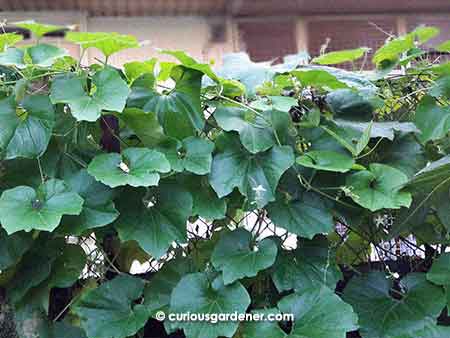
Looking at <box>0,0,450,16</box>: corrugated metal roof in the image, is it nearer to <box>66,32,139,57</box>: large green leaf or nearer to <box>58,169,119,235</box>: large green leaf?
<box>66,32,139,57</box>: large green leaf

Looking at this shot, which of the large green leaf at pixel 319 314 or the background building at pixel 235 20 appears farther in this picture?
the background building at pixel 235 20

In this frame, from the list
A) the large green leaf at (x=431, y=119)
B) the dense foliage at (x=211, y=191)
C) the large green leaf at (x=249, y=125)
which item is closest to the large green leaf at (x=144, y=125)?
the dense foliage at (x=211, y=191)

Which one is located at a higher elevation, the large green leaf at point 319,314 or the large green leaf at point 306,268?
the large green leaf at point 306,268

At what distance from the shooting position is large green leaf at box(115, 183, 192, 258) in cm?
80

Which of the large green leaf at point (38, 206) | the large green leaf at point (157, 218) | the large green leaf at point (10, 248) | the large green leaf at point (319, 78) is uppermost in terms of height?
the large green leaf at point (319, 78)

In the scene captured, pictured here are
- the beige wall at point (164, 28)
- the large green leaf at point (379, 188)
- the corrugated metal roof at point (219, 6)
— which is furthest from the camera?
the beige wall at point (164, 28)

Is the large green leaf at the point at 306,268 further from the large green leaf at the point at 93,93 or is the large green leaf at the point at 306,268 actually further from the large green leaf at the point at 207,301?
the large green leaf at the point at 93,93

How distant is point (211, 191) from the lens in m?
0.84

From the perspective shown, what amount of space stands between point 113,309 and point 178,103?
1.17 feet

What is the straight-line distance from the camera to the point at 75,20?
3.90 metres

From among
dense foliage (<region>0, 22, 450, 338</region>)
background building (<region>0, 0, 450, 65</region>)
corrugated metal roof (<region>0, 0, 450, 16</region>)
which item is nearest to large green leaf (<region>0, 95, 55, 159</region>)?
dense foliage (<region>0, 22, 450, 338</region>)

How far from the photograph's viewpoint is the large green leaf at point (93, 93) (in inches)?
30.6

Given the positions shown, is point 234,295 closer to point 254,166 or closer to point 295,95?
point 254,166

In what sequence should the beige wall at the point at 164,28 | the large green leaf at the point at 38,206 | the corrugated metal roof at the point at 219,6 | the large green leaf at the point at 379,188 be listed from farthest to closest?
1. the beige wall at the point at 164,28
2. the corrugated metal roof at the point at 219,6
3. the large green leaf at the point at 379,188
4. the large green leaf at the point at 38,206
